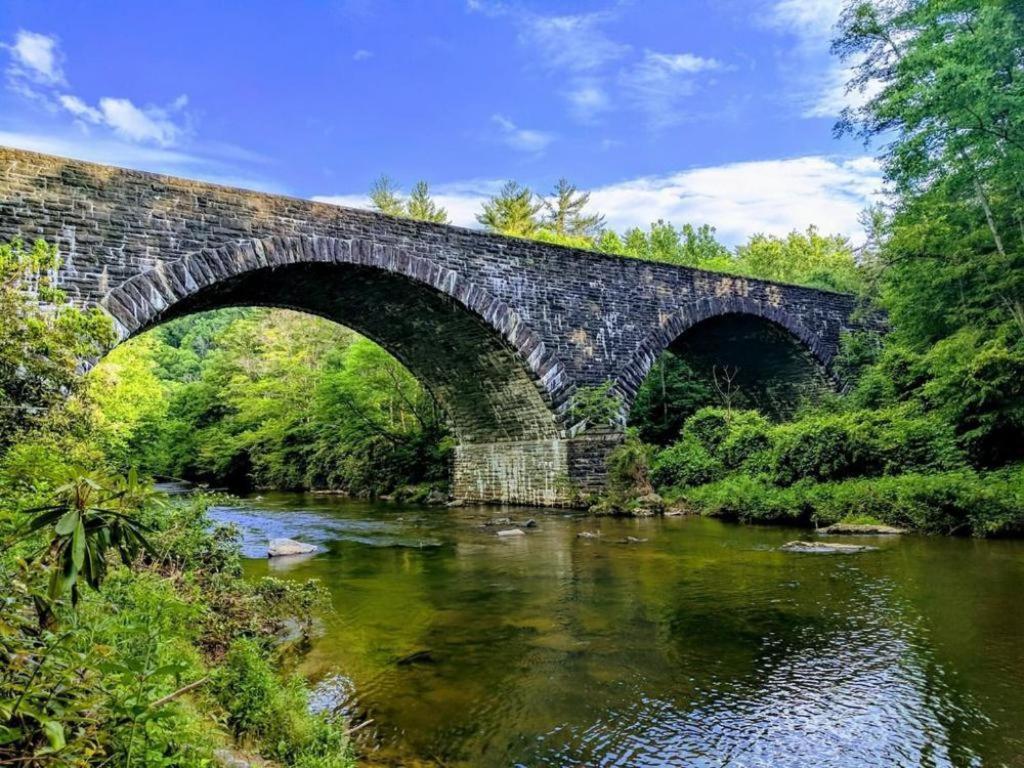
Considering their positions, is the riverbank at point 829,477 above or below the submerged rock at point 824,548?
above

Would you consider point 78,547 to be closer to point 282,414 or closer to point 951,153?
point 951,153

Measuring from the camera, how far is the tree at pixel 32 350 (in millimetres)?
5000

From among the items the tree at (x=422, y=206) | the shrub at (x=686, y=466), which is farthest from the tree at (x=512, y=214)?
the shrub at (x=686, y=466)

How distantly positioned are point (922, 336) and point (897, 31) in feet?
20.5

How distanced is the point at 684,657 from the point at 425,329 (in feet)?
40.2

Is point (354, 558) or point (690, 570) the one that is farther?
point (354, 558)

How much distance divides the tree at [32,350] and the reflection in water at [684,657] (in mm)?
2897

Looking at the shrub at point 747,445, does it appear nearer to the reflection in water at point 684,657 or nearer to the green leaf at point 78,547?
the reflection in water at point 684,657

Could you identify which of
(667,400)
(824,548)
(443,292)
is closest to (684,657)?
(824,548)

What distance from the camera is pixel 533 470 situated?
1769 cm

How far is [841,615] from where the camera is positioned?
6047mm

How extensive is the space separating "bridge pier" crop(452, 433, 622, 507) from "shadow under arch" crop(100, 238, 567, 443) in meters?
0.36

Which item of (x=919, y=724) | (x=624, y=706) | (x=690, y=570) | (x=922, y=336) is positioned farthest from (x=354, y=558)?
(x=922, y=336)

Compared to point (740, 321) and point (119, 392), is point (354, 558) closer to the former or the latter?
point (119, 392)
